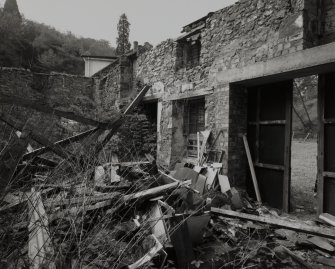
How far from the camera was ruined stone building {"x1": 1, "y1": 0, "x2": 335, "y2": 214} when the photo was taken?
4.40 m

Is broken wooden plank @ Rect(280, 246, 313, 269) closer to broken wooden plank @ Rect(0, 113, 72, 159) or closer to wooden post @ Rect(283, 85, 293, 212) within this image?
wooden post @ Rect(283, 85, 293, 212)

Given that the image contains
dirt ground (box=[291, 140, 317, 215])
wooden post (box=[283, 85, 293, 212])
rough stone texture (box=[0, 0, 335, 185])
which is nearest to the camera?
rough stone texture (box=[0, 0, 335, 185])

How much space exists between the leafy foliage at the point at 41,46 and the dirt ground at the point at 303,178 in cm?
1166

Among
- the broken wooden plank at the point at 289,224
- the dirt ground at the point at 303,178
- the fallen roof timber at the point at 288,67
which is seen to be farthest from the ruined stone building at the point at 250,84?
the broken wooden plank at the point at 289,224

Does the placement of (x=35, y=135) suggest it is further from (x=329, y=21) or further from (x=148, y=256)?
(x=329, y=21)

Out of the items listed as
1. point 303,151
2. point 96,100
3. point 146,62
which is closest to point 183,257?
point 146,62

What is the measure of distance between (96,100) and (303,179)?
8.38m

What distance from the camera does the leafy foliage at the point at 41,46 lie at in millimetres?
13492

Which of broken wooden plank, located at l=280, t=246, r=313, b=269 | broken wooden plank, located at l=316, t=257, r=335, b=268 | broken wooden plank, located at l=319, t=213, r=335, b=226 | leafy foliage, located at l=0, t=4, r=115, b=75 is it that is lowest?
broken wooden plank, located at l=316, t=257, r=335, b=268

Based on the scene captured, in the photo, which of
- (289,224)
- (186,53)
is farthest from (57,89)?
(289,224)

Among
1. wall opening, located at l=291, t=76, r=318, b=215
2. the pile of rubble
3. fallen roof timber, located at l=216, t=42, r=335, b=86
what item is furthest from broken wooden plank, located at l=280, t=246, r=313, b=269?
fallen roof timber, located at l=216, t=42, r=335, b=86

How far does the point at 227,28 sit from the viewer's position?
569cm

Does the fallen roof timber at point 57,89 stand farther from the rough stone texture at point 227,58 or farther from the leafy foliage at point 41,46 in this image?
the rough stone texture at point 227,58

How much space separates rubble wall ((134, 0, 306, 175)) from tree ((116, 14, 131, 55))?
18.1m
